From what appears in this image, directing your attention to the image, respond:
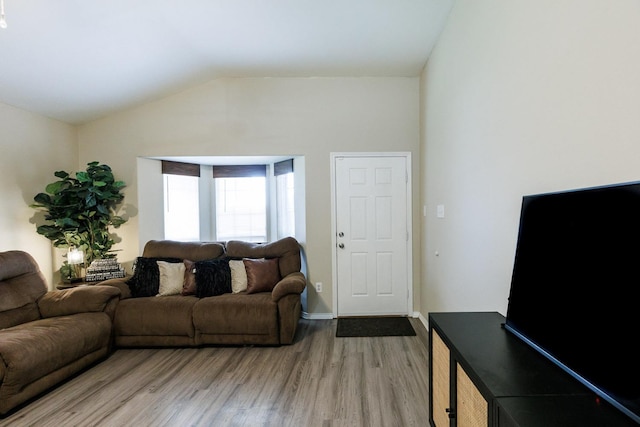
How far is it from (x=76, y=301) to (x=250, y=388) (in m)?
1.85

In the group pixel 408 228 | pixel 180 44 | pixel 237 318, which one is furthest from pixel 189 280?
pixel 408 228

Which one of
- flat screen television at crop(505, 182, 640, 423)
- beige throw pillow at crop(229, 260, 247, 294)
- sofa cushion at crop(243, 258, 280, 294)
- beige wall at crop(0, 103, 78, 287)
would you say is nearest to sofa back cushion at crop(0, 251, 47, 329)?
beige wall at crop(0, 103, 78, 287)

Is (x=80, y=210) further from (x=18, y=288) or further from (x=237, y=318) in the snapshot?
(x=237, y=318)

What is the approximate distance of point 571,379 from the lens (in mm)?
1068

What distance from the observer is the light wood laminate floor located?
206 cm

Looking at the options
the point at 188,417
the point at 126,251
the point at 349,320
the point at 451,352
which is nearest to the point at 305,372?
the point at 188,417

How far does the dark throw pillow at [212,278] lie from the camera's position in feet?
11.1

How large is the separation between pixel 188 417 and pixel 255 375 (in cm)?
62

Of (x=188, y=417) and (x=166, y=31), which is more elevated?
(x=166, y=31)

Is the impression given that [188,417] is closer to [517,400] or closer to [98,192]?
[517,400]

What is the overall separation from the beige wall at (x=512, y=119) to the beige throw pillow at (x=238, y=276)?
2048 millimetres

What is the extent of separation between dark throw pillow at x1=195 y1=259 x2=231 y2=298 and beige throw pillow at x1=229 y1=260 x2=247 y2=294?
0.04 metres

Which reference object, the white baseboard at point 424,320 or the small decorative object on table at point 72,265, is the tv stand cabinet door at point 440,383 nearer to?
the white baseboard at point 424,320

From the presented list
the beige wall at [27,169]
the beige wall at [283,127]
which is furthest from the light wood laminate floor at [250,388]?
the beige wall at [27,169]
